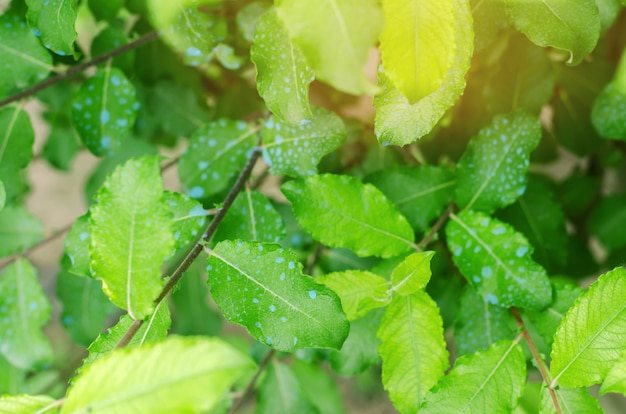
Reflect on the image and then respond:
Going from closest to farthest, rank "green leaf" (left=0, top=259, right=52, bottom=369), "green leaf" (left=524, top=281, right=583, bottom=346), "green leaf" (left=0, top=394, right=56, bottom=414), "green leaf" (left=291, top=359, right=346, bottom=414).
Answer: "green leaf" (left=0, top=394, right=56, bottom=414)
"green leaf" (left=524, top=281, right=583, bottom=346)
"green leaf" (left=0, top=259, right=52, bottom=369)
"green leaf" (left=291, top=359, right=346, bottom=414)

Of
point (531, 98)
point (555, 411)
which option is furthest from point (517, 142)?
point (555, 411)

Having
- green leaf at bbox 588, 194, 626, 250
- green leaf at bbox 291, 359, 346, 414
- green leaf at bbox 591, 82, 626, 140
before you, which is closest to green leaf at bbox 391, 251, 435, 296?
green leaf at bbox 591, 82, 626, 140

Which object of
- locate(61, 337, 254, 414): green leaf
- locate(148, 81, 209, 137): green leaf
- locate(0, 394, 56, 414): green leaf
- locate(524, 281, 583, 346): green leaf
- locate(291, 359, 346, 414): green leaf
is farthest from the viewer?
locate(291, 359, 346, 414): green leaf

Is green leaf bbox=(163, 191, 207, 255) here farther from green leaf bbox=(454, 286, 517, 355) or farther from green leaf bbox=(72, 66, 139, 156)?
green leaf bbox=(454, 286, 517, 355)

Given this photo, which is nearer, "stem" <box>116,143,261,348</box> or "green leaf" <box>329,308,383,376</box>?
"stem" <box>116,143,261,348</box>

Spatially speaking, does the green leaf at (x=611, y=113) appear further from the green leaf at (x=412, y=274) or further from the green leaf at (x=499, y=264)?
the green leaf at (x=412, y=274)

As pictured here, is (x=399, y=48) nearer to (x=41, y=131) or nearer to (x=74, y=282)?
(x=74, y=282)

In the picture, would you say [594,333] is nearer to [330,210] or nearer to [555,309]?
[555,309]

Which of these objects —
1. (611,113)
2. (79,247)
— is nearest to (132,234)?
(79,247)
